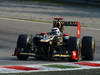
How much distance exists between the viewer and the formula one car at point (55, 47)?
50.2 ft

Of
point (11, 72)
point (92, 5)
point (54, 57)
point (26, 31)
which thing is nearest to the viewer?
point (11, 72)

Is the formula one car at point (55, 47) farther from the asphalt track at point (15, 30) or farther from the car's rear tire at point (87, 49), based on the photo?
the asphalt track at point (15, 30)

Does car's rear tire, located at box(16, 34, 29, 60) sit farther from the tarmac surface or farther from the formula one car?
the tarmac surface

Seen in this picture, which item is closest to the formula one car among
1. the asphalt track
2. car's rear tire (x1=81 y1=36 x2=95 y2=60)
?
car's rear tire (x1=81 y1=36 x2=95 y2=60)

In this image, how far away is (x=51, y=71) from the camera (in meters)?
10.5

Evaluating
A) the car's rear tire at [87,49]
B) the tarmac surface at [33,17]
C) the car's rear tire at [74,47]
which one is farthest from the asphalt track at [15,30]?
the car's rear tire at [74,47]

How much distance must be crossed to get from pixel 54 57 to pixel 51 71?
4.87m

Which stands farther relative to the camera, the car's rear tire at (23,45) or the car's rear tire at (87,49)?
the car's rear tire at (87,49)

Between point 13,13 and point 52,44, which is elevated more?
point 13,13

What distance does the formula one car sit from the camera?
15289 mm

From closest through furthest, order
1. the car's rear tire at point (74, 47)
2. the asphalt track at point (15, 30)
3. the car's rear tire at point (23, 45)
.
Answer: the car's rear tire at point (74, 47) < the car's rear tire at point (23, 45) < the asphalt track at point (15, 30)

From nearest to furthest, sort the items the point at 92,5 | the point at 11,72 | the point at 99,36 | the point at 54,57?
the point at 11,72 < the point at 54,57 < the point at 99,36 < the point at 92,5

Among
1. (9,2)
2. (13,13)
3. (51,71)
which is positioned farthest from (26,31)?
(9,2)

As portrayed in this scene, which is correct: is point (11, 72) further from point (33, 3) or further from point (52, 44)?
point (33, 3)
